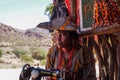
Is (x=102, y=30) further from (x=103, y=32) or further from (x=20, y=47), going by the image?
(x=20, y=47)

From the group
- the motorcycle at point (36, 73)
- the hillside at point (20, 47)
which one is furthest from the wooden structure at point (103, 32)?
the hillside at point (20, 47)

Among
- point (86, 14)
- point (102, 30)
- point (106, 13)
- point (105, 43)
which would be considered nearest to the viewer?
point (106, 13)

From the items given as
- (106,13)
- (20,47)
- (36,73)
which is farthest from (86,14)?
(20,47)

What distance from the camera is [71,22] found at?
18.2 feet

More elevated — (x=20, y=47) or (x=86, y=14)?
(x=86, y=14)

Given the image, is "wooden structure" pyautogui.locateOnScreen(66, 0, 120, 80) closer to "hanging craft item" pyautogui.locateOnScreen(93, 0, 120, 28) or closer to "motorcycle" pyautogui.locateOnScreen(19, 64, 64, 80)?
"hanging craft item" pyautogui.locateOnScreen(93, 0, 120, 28)

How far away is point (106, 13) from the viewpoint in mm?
4848

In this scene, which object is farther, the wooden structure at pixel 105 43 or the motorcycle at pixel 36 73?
the wooden structure at pixel 105 43

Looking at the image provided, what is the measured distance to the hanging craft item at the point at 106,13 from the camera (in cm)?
479

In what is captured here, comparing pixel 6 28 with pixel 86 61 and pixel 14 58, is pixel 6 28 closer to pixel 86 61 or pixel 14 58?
pixel 14 58

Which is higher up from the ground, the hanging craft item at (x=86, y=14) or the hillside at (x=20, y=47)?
the hanging craft item at (x=86, y=14)

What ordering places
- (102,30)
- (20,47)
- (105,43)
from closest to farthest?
(102,30), (105,43), (20,47)

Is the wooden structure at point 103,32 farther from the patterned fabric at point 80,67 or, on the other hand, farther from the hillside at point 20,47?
the hillside at point 20,47

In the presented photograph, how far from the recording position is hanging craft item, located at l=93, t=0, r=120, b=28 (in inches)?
189
